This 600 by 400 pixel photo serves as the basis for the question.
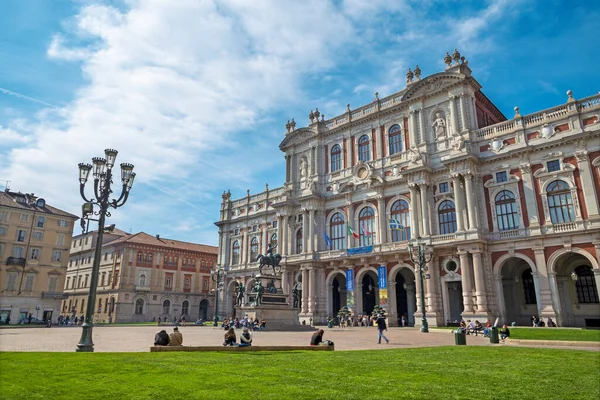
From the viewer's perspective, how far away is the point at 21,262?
49562 mm

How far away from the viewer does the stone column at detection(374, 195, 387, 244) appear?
42.7 m

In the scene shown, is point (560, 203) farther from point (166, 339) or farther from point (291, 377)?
point (291, 377)

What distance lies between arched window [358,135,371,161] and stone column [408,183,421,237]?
8062 millimetres

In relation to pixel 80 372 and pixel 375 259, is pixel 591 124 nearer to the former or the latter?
pixel 375 259

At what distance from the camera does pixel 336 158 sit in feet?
166

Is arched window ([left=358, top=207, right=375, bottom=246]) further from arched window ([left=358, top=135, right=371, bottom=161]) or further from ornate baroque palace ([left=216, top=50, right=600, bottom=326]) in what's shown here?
arched window ([left=358, top=135, right=371, bottom=161])

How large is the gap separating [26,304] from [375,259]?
41245 millimetres

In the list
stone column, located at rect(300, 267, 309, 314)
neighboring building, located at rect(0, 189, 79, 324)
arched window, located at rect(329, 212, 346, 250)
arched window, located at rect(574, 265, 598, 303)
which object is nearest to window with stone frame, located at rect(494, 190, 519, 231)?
arched window, located at rect(574, 265, 598, 303)

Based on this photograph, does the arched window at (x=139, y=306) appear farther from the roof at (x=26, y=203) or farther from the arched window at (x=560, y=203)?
the arched window at (x=560, y=203)

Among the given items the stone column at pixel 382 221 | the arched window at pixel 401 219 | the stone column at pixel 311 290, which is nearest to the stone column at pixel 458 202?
the arched window at pixel 401 219

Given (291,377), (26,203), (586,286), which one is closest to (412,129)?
(586,286)

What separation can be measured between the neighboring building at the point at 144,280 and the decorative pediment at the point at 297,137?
29.0 metres

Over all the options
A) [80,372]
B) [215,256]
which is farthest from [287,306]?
[215,256]

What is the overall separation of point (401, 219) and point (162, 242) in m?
45.7
